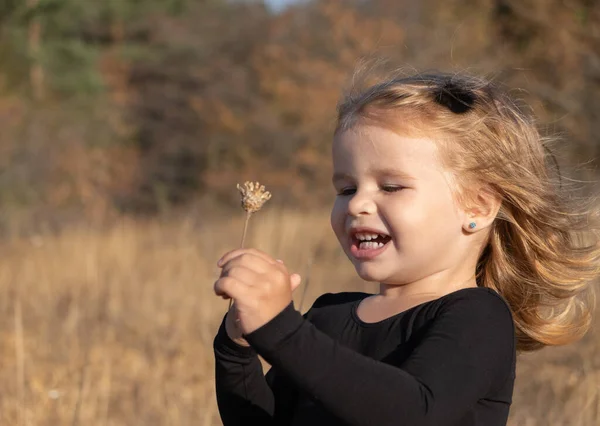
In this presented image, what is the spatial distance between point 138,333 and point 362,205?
4.11m

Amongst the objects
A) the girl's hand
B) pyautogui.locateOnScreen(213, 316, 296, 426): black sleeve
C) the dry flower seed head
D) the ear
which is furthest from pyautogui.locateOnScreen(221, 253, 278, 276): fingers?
the ear

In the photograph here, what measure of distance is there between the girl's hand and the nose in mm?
250

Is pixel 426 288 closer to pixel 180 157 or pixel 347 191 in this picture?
pixel 347 191

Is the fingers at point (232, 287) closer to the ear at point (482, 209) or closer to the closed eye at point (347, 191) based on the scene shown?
the closed eye at point (347, 191)

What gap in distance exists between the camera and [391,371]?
4.36 feet

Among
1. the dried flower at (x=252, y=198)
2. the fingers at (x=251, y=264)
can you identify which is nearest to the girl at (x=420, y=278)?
the fingers at (x=251, y=264)

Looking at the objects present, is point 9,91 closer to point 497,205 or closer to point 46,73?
point 46,73

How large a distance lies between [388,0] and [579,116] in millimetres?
14011

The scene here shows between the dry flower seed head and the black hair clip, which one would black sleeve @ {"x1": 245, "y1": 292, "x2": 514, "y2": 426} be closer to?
the dry flower seed head

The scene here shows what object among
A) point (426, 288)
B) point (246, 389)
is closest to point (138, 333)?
point (246, 389)

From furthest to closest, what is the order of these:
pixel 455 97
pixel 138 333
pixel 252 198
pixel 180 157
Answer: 1. pixel 180 157
2. pixel 138 333
3. pixel 455 97
4. pixel 252 198

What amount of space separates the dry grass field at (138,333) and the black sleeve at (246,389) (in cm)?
121

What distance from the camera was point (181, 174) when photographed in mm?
21656

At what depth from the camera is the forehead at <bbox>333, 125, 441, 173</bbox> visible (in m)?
1.58
